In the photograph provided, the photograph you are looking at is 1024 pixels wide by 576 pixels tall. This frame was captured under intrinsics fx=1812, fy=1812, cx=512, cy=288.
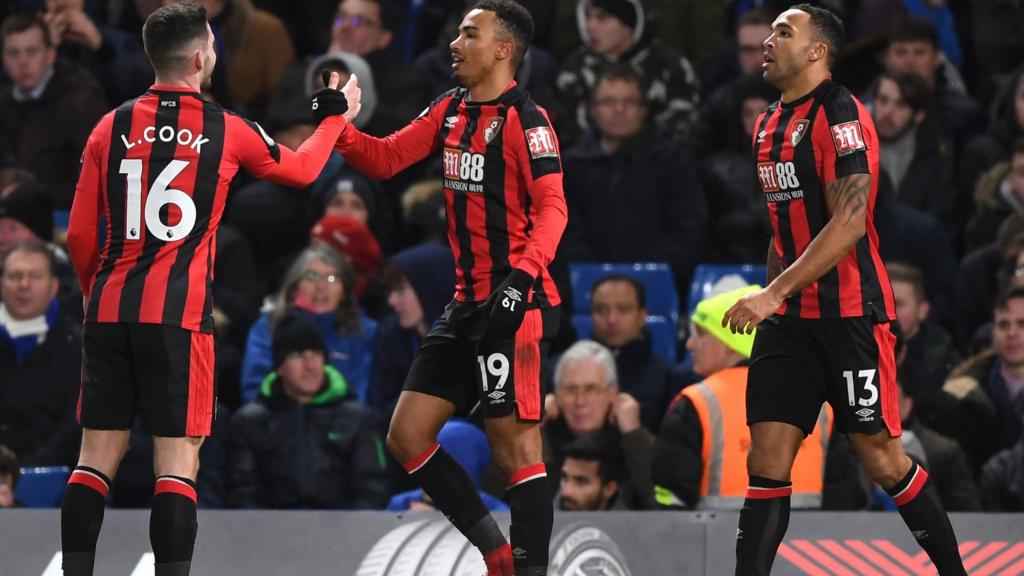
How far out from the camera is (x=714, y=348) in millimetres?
7891

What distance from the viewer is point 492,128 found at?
6355 mm

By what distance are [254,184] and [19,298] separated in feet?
6.25

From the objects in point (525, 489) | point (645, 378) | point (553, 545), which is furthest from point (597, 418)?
point (525, 489)

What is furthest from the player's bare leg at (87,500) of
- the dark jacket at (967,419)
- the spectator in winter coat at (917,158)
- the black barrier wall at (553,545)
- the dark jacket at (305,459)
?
the spectator in winter coat at (917,158)

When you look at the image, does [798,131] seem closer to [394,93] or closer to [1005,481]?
[1005,481]

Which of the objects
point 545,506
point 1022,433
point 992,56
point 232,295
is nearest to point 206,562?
point 545,506

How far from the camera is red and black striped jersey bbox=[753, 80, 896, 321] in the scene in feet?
19.9

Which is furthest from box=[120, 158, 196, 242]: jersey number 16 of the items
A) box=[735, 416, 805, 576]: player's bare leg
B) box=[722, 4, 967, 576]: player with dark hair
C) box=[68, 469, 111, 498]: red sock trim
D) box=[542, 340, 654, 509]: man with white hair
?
box=[542, 340, 654, 509]: man with white hair

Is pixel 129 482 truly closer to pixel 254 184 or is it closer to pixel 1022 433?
pixel 254 184

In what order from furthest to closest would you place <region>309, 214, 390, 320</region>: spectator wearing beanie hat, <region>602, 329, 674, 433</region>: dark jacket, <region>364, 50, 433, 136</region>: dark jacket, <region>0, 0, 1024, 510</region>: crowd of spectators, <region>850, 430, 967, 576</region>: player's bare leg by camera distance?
1. <region>364, 50, 433, 136</region>: dark jacket
2. <region>309, 214, 390, 320</region>: spectator wearing beanie hat
3. <region>602, 329, 674, 433</region>: dark jacket
4. <region>0, 0, 1024, 510</region>: crowd of spectators
5. <region>850, 430, 967, 576</region>: player's bare leg

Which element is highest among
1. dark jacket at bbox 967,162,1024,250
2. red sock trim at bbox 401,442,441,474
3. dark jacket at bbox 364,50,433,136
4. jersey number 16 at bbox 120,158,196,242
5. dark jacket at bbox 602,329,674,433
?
dark jacket at bbox 364,50,433,136

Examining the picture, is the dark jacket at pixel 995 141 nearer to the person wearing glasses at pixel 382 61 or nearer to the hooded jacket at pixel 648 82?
the hooded jacket at pixel 648 82

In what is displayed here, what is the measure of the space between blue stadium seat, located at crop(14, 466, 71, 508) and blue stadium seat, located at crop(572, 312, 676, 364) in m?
2.91

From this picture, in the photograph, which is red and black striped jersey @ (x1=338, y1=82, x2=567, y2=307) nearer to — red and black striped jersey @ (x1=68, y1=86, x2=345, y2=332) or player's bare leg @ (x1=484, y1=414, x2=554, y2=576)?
player's bare leg @ (x1=484, y1=414, x2=554, y2=576)
